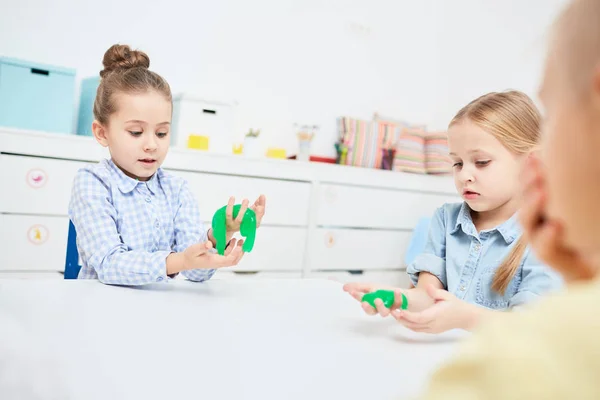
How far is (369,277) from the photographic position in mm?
3584

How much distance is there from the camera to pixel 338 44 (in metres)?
3.96

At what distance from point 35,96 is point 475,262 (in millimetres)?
2230

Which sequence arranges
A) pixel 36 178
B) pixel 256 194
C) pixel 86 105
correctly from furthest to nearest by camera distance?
pixel 256 194 → pixel 86 105 → pixel 36 178

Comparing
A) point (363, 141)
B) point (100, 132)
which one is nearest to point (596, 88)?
point (100, 132)

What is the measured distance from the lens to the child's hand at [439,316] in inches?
34.0

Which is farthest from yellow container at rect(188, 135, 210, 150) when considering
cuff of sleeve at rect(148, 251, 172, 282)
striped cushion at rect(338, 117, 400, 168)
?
cuff of sleeve at rect(148, 251, 172, 282)

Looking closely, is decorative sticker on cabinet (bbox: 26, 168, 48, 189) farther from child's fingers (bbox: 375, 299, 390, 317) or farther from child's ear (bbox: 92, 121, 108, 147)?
child's fingers (bbox: 375, 299, 390, 317)

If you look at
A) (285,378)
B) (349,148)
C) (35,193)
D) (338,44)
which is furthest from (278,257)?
(285,378)

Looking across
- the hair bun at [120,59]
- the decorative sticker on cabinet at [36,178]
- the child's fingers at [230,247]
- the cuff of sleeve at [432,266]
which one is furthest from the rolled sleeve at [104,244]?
the decorative sticker on cabinet at [36,178]

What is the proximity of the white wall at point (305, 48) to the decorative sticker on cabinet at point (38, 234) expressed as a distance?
3.09ft

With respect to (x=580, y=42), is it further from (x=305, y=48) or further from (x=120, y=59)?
(x=305, y=48)

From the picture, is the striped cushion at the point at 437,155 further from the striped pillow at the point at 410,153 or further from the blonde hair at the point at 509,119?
the blonde hair at the point at 509,119

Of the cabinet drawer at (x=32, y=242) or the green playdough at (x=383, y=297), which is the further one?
the cabinet drawer at (x=32, y=242)

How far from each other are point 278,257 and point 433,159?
1325 mm
